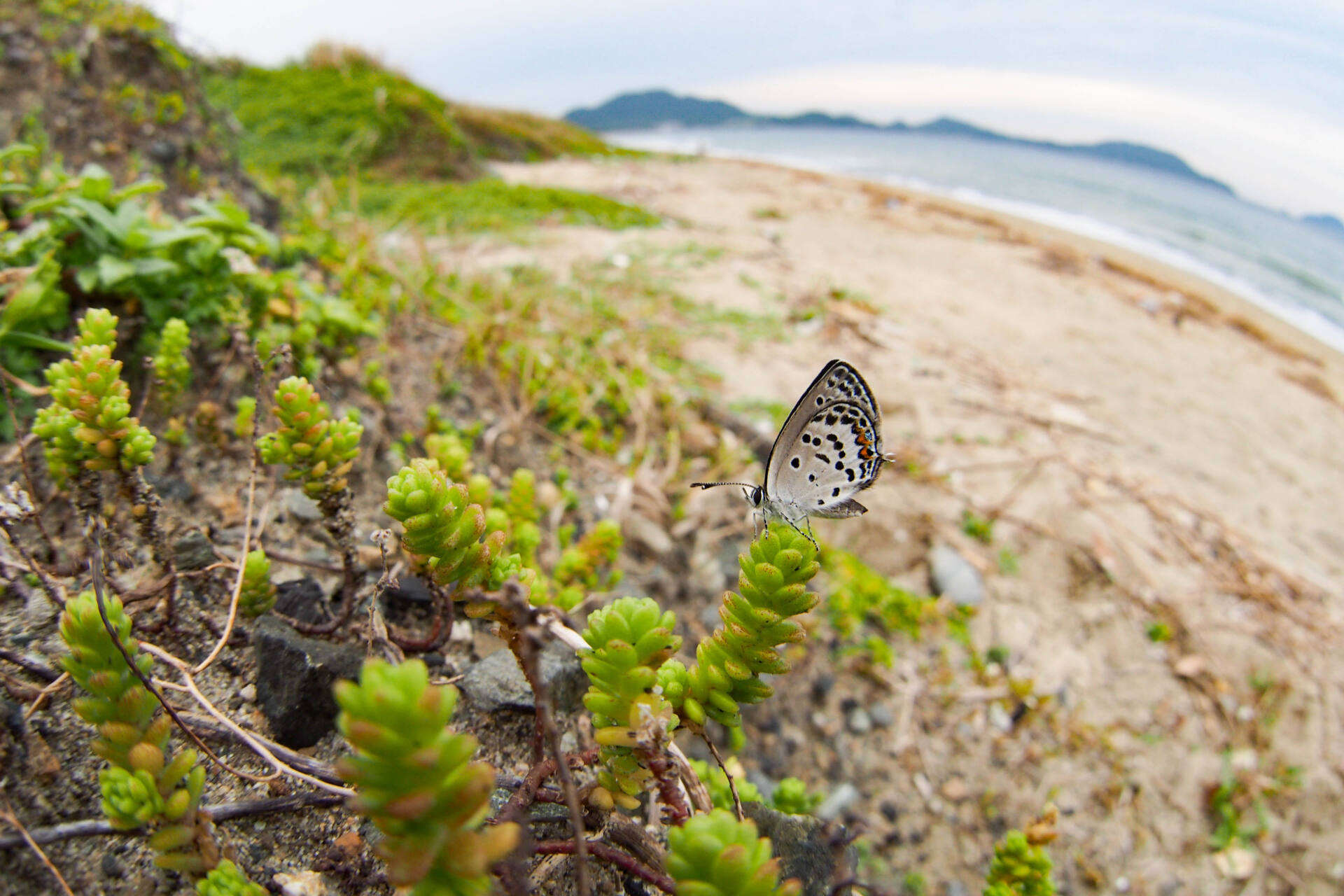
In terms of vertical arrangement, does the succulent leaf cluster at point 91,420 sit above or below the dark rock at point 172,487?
above

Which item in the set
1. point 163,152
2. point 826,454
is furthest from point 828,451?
point 163,152

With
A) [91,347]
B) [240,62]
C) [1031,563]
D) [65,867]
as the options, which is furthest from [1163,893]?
[240,62]

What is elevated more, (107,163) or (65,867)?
(107,163)

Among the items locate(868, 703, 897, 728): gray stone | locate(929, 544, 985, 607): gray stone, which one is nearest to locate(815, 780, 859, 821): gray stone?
locate(868, 703, 897, 728): gray stone

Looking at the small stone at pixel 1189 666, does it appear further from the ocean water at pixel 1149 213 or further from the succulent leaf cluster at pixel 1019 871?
the ocean water at pixel 1149 213

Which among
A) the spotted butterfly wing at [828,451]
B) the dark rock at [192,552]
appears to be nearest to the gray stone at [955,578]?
the spotted butterfly wing at [828,451]

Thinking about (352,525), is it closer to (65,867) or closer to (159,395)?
(65,867)
